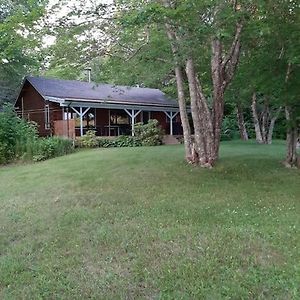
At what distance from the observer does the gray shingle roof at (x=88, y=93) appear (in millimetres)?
21531

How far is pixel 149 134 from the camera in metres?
21.0

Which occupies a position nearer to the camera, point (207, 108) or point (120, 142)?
point (207, 108)

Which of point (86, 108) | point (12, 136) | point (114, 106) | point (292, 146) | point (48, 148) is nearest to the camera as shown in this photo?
point (292, 146)

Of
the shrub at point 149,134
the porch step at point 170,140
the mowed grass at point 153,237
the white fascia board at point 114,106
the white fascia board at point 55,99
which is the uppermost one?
the white fascia board at point 55,99

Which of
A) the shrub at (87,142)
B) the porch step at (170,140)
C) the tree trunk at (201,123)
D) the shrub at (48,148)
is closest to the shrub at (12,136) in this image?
the shrub at (48,148)

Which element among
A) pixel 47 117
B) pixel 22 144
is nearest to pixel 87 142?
pixel 22 144

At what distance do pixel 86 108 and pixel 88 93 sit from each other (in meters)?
1.14

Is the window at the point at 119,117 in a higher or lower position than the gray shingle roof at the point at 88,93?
lower

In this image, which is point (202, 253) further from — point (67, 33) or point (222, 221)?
point (67, 33)

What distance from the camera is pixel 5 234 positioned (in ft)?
19.3

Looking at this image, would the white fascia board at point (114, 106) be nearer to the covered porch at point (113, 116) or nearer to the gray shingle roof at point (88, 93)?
the covered porch at point (113, 116)

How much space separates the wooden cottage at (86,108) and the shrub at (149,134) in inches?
45.7

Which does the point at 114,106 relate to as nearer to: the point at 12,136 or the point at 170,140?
the point at 170,140

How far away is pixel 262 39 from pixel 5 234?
7303mm
